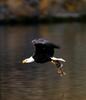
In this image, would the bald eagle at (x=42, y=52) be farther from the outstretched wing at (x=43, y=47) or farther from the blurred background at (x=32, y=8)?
the blurred background at (x=32, y=8)

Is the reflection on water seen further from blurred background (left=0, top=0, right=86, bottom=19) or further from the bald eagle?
blurred background (left=0, top=0, right=86, bottom=19)

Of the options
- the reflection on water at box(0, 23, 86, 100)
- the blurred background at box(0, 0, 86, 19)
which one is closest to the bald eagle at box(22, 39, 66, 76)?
the reflection on water at box(0, 23, 86, 100)

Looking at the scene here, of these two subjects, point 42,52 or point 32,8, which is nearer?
point 42,52

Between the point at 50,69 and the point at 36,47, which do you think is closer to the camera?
the point at 36,47

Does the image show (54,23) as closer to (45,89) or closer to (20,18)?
(20,18)

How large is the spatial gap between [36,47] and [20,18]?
5036 centimetres

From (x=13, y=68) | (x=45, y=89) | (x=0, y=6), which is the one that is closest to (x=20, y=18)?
(x=0, y=6)

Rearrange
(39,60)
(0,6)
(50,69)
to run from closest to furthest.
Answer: (39,60) < (50,69) < (0,6)

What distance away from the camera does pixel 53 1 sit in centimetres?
6944

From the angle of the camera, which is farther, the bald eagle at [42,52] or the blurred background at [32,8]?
the blurred background at [32,8]

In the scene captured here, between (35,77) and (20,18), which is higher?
(35,77)

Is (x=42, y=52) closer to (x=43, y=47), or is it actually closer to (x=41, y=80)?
(x=43, y=47)

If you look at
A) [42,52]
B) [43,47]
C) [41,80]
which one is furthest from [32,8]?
[43,47]

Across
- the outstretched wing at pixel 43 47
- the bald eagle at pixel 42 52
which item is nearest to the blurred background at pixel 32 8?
the bald eagle at pixel 42 52
